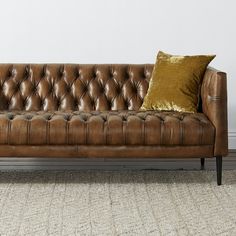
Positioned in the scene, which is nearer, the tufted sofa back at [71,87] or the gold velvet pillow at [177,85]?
the gold velvet pillow at [177,85]

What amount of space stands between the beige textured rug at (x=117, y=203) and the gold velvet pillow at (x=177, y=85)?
0.49 meters

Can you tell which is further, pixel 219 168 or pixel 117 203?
pixel 219 168

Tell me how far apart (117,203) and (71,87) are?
4.01ft

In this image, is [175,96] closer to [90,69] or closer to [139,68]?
[139,68]

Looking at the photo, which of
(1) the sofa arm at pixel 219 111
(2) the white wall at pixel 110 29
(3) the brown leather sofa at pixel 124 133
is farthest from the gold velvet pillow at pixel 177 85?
(2) the white wall at pixel 110 29

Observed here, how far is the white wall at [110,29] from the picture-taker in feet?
14.5

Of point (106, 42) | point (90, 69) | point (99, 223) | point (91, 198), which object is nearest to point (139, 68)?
point (90, 69)

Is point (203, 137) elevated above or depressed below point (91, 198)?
above

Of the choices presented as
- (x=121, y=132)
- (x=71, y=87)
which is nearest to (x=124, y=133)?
(x=121, y=132)

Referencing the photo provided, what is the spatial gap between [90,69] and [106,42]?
0.65m

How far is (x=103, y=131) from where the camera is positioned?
10.5ft

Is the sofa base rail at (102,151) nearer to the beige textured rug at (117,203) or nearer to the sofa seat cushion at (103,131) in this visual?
the sofa seat cushion at (103,131)

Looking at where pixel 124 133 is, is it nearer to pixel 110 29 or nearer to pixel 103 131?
pixel 103 131

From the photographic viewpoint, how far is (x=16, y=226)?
8.48 ft
